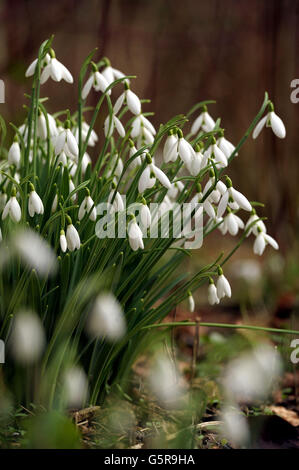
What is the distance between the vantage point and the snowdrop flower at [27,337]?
1439mm

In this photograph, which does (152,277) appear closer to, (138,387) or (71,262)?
(71,262)

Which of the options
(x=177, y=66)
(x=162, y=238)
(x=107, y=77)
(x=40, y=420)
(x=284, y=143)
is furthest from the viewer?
(x=177, y=66)

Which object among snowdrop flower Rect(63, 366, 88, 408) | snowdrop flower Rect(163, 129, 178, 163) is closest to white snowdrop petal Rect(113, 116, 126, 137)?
snowdrop flower Rect(163, 129, 178, 163)

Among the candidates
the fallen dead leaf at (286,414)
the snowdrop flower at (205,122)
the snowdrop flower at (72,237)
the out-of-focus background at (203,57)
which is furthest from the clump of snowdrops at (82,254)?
the out-of-focus background at (203,57)

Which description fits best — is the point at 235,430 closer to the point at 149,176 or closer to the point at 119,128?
the point at 149,176

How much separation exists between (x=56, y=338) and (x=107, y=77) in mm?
837

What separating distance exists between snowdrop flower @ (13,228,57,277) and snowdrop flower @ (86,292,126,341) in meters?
0.16

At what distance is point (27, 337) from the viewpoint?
56.3 inches

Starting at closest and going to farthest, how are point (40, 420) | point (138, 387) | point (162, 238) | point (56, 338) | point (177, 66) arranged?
point (40, 420) → point (56, 338) → point (162, 238) → point (138, 387) → point (177, 66)

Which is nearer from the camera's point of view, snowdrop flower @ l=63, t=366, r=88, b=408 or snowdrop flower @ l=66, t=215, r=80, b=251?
snowdrop flower @ l=66, t=215, r=80, b=251

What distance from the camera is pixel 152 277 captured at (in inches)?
67.7

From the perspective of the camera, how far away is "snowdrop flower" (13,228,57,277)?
1.40 meters

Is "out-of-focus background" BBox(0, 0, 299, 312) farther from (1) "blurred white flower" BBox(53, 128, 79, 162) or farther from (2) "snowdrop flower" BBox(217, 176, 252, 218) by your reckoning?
(1) "blurred white flower" BBox(53, 128, 79, 162)
